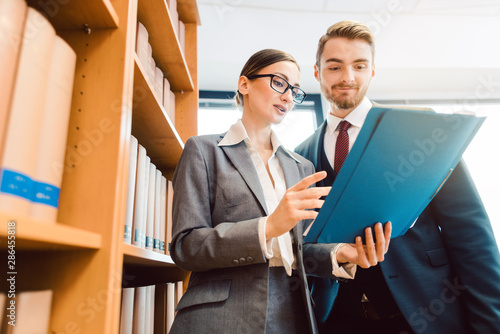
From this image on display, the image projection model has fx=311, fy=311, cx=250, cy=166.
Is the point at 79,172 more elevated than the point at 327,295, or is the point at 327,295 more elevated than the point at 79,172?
the point at 79,172

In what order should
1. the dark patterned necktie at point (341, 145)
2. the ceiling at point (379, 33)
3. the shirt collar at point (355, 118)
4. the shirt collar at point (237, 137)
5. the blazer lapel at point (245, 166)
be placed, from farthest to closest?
the ceiling at point (379, 33)
the shirt collar at point (355, 118)
the dark patterned necktie at point (341, 145)
the shirt collar at point (237, 137)
the blazer lapel at point (245, 166)

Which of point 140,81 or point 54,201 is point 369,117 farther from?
point 140,81

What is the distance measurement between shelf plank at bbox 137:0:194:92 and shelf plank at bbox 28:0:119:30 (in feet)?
2.30

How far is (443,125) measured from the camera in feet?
2.34

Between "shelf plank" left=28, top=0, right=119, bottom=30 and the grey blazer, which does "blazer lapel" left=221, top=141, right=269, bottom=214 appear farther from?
"shelf plank" left=28, top=0, right=119, bottom=30

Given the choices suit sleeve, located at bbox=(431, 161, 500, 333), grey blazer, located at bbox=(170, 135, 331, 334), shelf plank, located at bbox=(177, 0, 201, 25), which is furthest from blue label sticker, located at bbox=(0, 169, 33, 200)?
shelf plank, located at bbox=(177, 0, 201, 25)

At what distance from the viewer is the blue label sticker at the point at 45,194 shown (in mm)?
529

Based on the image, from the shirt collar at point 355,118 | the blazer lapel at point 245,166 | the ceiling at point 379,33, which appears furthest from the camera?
the ceiling at point 379,33

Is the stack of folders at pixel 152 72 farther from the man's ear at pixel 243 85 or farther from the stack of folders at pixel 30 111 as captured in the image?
the stack of folders at pixel 30 111

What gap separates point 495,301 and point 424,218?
312 mm

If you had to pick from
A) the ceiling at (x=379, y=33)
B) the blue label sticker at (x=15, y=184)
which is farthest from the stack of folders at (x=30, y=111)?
the ceiling at (x=379, y=33)

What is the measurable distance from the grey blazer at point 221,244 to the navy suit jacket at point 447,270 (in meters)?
0.26

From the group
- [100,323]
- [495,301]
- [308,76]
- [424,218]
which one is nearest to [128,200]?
[100,323]

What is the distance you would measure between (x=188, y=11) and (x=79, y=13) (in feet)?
5.11
